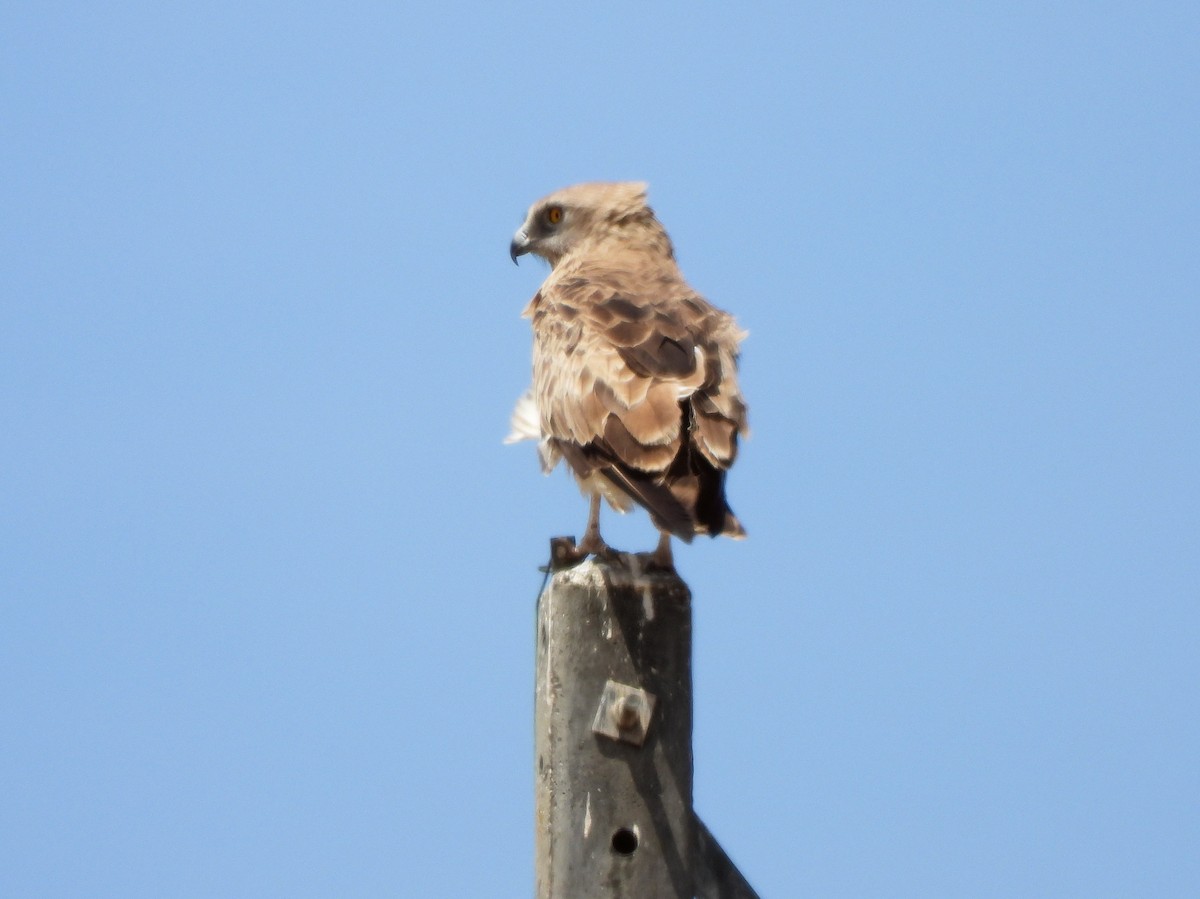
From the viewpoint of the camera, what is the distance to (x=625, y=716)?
191 inches

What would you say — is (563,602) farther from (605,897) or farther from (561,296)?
(561,296)

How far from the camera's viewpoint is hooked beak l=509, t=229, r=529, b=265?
31.7ft

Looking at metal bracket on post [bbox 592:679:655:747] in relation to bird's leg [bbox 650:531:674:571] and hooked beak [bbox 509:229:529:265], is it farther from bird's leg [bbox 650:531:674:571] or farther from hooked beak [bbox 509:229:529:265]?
hooked beak [bbox 509:229:529:265]

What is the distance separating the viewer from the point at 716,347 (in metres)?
6.75

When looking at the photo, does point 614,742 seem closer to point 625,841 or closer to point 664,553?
point 625,841

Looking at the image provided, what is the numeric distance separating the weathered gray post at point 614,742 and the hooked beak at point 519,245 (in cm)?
485

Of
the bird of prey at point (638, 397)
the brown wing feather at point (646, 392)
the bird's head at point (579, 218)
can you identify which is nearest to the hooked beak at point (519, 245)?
the bird's head at point (579, 218)

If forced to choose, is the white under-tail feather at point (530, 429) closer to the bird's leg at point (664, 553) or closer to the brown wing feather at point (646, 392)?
the brown wing feather at point (646, 392)

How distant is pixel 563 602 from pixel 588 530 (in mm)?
2105

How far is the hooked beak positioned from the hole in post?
529 cm

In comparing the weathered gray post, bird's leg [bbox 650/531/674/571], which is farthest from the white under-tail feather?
the weathered gray post

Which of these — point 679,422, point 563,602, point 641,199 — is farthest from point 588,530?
point 641,199

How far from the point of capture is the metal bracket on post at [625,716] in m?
4.83

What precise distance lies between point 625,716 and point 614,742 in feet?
0.28
